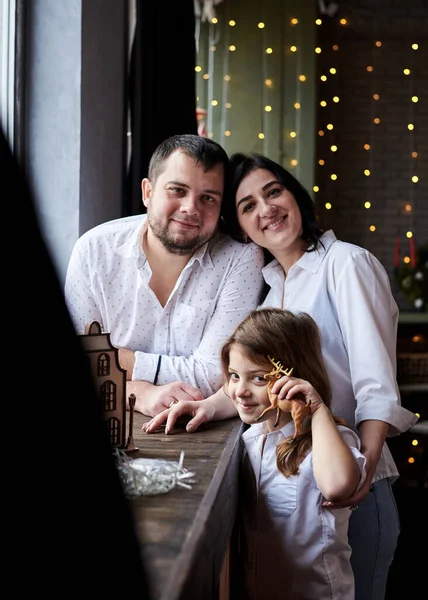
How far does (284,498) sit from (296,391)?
0.24 m

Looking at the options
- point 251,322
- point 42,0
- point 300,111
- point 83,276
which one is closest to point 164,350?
point 83,276

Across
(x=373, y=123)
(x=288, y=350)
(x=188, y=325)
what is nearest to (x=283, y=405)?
(x=288, y=350)

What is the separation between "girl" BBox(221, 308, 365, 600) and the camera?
1.35m

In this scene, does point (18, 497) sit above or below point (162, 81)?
below

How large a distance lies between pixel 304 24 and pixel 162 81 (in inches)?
121

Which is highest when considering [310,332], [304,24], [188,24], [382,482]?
[304,24]

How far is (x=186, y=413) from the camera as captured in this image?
1606 millimetres

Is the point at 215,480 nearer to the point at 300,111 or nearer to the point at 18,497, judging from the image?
the point at 18,497

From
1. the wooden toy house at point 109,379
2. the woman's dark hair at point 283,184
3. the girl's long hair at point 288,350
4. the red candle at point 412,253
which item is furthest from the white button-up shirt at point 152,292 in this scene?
the red candle at point 412,253

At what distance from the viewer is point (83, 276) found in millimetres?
2049

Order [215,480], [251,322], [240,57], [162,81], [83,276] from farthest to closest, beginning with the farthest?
[240,57], [162,81], [83,276], [251,322], [215,480]

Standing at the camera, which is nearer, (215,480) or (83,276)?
(215,480)

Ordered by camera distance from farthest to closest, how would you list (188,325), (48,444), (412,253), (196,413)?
(412,253) → (188,325) → (196,413) → (48,444)

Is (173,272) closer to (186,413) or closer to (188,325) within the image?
(188,325)
